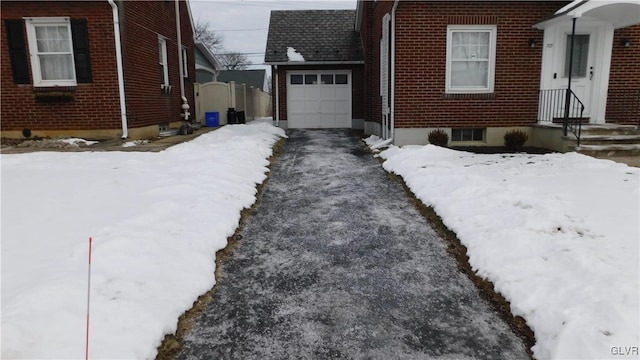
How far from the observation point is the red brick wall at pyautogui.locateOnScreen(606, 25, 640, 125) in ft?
35.2

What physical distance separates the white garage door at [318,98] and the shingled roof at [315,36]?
74 cm

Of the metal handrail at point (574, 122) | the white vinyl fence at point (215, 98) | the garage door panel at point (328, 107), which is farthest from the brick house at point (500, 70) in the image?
the white vinyl fence at point (215, 98)

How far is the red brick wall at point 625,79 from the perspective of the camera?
10.7 metres

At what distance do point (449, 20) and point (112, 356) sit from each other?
10.4m

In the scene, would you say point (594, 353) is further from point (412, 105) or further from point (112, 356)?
point (412, 105)

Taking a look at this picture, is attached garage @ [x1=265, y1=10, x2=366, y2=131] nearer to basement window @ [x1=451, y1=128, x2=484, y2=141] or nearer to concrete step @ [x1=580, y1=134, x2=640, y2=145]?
basement window @ [x1=451, y1=128, x2=484, y2=141]

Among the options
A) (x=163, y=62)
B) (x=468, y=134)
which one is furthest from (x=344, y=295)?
(x=163, y=62)

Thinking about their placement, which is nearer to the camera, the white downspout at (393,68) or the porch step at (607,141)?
the porch step at (607,141)

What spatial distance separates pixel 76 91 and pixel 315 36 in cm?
1075

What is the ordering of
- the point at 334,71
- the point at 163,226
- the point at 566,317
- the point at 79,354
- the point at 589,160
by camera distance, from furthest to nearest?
1. the point at 334,71
2. the point at 589,160
3. the point at 163,226
4. the point at 566,317
5. the point at 79,354

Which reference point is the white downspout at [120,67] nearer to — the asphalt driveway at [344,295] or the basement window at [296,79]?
the asphalt driveway at [344,295]

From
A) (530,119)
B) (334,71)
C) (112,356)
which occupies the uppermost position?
(334,71)

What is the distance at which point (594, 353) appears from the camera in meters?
2.69

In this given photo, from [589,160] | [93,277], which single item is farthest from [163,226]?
[589,160]
